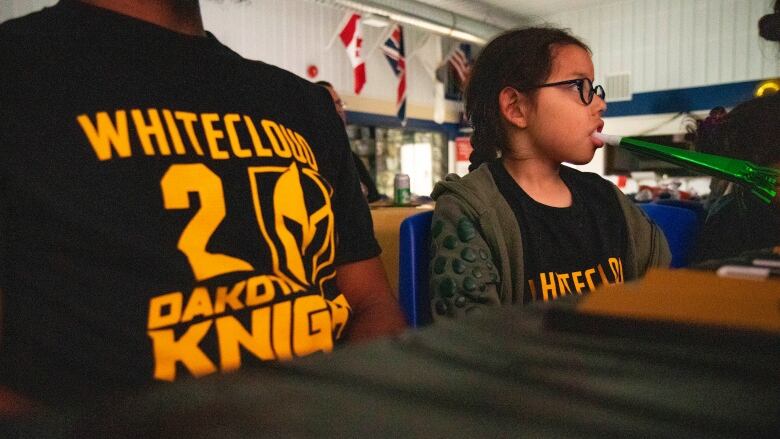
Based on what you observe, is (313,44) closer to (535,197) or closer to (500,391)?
(535,197)

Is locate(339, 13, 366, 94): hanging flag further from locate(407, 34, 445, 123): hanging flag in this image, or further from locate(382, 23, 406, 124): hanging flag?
locate(407, 34, 445, 123): hanging flag

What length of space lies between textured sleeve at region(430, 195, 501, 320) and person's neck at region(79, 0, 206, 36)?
0.49m

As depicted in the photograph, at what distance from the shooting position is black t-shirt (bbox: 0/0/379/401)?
56 cm

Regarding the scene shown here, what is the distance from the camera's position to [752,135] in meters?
1.37

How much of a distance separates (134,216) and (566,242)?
80 cm

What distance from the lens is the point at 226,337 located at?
581mm

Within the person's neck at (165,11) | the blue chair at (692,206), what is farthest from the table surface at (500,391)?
the blue chair at (692,206)

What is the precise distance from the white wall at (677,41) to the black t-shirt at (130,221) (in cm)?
498

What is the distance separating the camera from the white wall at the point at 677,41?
4.75 meters

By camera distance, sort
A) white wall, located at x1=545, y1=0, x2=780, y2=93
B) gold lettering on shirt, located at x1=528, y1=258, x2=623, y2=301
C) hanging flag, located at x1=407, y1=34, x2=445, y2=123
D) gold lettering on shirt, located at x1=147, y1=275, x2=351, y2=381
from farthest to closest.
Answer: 1. hanging flag, located at x1=407, y1=34, x2=445, y2=123
2. white wall, located at x1=545, y1=0, x2=780, y2=93
3. gold lettering on shirt, located at x1=528, y1=258, x2=623, y2=301
4. gold lettering on shirt, located at x1=147, y1=275, x2=351, y2=381

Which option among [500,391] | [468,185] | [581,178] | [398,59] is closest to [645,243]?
[581,178]

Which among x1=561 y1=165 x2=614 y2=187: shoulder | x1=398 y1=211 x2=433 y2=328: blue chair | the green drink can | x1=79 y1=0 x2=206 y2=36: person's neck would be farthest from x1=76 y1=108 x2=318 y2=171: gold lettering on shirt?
the green drink can

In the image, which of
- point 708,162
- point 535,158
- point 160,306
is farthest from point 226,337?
point 535,158

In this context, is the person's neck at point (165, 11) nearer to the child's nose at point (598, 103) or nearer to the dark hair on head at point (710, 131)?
the child's nose at point (598, 103)
